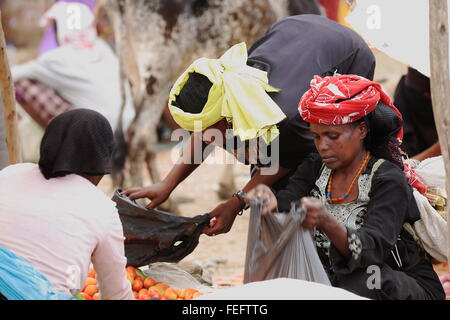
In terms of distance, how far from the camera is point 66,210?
3.03 m

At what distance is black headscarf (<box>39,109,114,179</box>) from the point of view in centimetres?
303

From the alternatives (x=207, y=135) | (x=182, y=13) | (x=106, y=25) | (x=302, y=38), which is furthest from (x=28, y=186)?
(x=106, y=25)

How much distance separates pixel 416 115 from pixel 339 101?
90.4 inches

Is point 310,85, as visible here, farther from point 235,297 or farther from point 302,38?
point 235,297

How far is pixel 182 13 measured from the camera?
25.1 ft

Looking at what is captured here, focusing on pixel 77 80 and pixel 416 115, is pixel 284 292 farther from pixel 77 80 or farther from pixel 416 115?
pixel 77 80

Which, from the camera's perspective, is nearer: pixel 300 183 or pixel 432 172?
pixel 300 183

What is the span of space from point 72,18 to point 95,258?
6929 mm

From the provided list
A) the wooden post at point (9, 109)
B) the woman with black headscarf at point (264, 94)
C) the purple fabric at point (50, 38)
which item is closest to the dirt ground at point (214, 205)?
the woman with black headscarf at point (264, 94)

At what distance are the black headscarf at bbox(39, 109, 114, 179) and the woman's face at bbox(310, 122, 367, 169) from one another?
96 cm

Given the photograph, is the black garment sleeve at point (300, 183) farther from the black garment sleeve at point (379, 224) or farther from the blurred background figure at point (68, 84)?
the blurred background figure at point (68, 84)

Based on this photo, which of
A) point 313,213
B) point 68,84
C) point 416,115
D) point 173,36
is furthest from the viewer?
point 68,84

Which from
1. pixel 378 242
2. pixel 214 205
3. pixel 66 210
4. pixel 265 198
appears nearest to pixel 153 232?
pixel 265 198

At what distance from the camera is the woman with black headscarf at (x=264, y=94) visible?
147 inches
